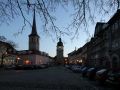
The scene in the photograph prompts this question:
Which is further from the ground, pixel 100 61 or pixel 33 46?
pixel 33 46

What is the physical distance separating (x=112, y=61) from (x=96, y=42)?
26656mm

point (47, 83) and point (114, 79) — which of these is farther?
point (47, 83)

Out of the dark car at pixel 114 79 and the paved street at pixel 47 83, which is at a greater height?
the dark car at pixel 114 79

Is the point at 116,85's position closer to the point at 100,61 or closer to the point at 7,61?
the point at 100,61

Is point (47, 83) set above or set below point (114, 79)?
below

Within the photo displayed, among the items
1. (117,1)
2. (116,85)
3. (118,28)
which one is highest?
(118,28)

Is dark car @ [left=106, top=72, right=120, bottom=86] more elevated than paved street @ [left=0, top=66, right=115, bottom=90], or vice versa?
dark car @ [left=106, top=72, right=120, bottom=86]

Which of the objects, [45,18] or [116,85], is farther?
[116,85]

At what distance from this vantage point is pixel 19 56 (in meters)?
147

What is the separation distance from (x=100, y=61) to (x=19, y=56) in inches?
3238

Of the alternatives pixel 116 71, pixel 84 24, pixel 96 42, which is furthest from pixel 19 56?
pixel 84 24

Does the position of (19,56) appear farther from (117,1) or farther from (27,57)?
(117,1)

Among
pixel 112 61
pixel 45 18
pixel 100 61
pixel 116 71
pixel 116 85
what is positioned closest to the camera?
pixel 45 18

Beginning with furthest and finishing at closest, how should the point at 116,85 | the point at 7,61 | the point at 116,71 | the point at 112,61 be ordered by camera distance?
the point at 7,61 → the point at 112,61 → the point at 116,71 → the point at 116,85
